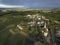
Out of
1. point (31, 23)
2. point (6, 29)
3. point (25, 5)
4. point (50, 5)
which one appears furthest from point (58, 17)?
point (6, 29)

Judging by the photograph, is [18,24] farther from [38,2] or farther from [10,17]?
[38,2]

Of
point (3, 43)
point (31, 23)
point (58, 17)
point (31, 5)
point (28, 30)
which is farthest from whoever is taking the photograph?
point (31, 5)

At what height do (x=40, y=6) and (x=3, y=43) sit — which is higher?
(x=40, y=6)

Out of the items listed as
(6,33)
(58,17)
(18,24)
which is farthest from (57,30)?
(6,33)

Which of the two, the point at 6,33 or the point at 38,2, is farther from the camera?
the point at 38,2

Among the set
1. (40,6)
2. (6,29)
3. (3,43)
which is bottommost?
(3,43)

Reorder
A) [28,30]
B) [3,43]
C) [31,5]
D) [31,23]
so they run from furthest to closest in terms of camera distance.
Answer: [31,5]
[31,23]
[28,30]
[3,43]

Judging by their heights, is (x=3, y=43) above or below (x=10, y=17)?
below

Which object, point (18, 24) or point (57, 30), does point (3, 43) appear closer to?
point (18, 24)

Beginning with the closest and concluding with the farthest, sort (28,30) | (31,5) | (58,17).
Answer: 1. (28,30)
2. (58,17)
3. (31,5)
